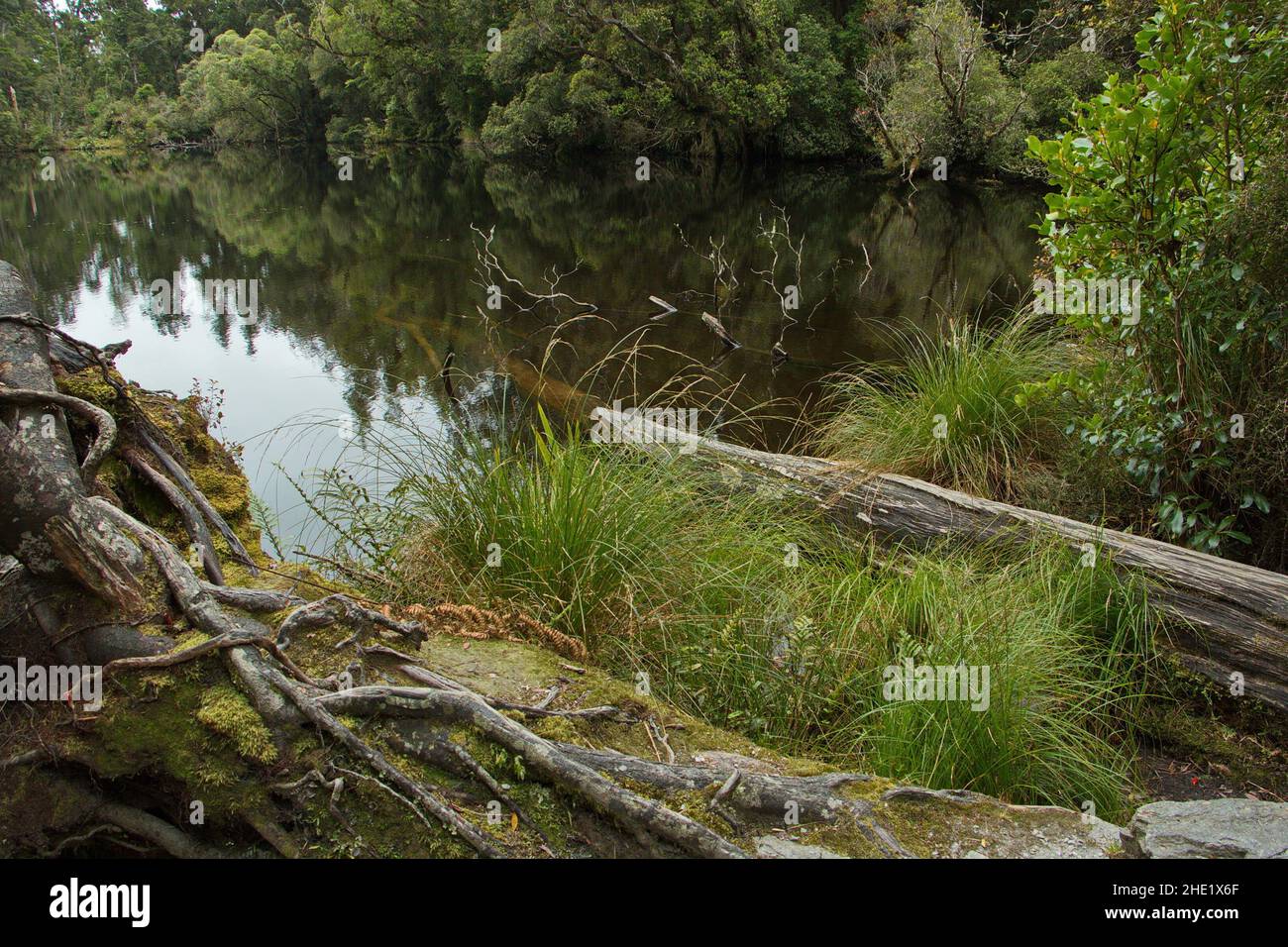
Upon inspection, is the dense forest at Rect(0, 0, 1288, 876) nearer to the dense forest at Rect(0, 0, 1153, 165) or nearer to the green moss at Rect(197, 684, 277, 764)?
the green moss at Rect(197, 684, 277, 764)

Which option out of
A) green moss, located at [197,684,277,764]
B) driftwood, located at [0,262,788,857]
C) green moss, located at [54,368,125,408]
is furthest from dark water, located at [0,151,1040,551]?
green moss, located at [197,684,277,764]

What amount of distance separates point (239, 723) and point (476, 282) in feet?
42.0

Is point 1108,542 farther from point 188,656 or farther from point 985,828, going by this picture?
point 188,656

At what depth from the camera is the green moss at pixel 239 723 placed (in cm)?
198

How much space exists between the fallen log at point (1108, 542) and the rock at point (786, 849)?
8.80 feet

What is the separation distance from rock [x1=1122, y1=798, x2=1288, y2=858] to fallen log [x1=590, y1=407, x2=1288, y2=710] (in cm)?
148

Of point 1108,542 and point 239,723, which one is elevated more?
point 1108,542

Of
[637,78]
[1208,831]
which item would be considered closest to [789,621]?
[1208,831]

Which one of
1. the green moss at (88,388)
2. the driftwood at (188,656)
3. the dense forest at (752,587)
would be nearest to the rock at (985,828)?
the dense forest at (752,587)

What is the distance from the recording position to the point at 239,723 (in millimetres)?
2008

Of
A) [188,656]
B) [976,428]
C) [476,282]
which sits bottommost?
[188,656]

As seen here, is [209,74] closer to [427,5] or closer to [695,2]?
[427,5]

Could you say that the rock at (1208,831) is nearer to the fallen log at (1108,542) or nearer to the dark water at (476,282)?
the fallen log at (1108,542)
